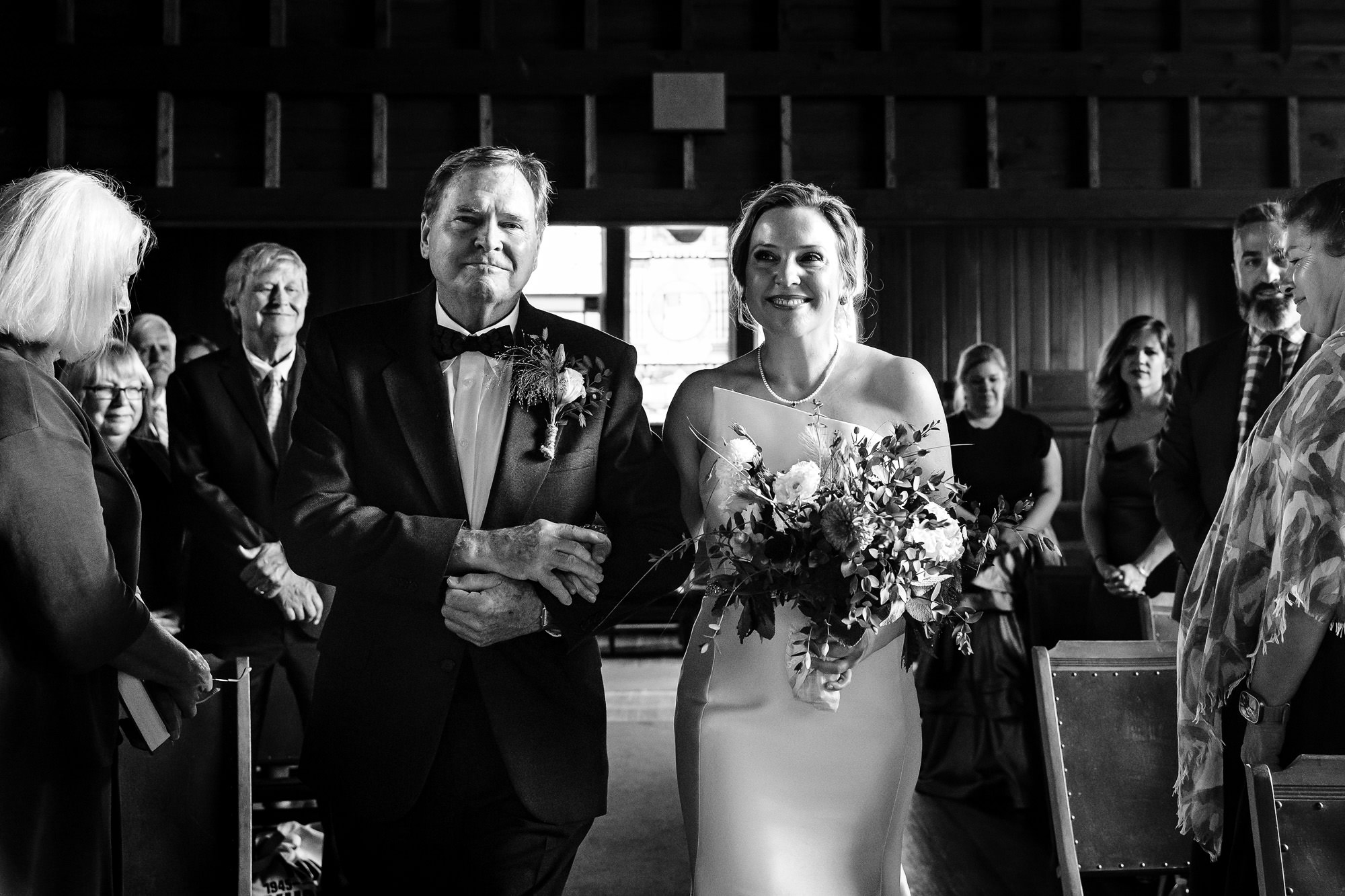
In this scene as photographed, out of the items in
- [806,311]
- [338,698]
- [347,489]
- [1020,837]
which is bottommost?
[1020,837]

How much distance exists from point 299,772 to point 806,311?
1424 millimetres

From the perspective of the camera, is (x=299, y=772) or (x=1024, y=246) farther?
(x=1024, y=246)

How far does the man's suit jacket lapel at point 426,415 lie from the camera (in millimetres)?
2121

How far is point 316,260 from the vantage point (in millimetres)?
10055

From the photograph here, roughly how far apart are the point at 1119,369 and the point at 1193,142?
2607 millimetres

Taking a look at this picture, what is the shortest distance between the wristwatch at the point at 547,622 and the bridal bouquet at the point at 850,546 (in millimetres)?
335

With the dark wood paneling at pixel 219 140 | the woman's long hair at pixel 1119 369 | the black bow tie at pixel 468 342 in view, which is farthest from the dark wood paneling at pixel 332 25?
the black bow tie at pixel 468 342

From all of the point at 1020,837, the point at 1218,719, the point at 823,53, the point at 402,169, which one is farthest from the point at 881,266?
the point at 1218,719

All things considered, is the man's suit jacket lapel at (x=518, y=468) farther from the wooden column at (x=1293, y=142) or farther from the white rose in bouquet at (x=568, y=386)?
the wooden column at (x=1293, y=142)

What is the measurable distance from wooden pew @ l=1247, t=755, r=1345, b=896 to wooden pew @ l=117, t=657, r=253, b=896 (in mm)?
1801

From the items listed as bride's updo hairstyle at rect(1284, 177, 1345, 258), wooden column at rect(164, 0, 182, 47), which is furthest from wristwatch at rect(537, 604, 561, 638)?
wooden column at rect(164, 0, 182, 47)

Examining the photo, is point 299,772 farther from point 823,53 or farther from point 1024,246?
point 1024,246

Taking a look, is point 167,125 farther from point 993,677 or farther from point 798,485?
point 798,485

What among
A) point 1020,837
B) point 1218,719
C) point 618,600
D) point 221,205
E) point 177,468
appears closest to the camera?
point 618,600
